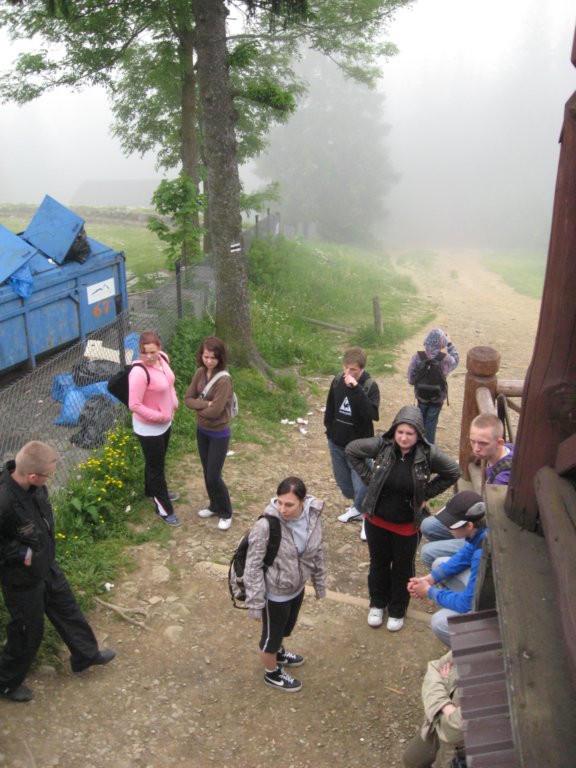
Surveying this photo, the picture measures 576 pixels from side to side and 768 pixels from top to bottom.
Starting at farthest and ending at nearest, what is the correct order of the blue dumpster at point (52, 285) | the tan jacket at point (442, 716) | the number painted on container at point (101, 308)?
1. the number painted on container at point (101, 308)
2. the blue dumpster at point (52, 285)
3. the tan jacket at point (442, 716)

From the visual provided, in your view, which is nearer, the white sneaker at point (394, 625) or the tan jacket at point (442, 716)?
the tan jacket at point (442, 716)

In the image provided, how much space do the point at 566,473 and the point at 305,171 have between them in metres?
45.6

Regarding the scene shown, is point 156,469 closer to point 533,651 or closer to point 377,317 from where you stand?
point 533,651

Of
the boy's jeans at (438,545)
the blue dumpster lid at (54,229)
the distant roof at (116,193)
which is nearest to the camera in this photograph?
the boy's jeans at (438,545)

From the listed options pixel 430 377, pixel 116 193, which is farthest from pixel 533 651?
pixel 116 193

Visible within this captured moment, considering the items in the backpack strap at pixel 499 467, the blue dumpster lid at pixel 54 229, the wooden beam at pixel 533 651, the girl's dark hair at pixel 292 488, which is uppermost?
the blue dumpster lid at pixel 54 229

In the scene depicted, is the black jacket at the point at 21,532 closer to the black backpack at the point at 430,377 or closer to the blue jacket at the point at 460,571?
the blue jacket at the point at 460,571

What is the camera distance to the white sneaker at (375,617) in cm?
514

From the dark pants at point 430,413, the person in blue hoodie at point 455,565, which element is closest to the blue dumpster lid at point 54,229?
the dark pants at point 430,413

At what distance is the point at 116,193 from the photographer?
74.8m

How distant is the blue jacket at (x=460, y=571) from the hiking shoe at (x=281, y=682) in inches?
46.5

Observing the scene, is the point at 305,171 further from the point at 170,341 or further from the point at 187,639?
the point at 187,639

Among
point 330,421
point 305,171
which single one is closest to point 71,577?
point 330,421

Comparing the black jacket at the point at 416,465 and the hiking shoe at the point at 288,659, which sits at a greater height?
the black jacket at the point at 416,465
